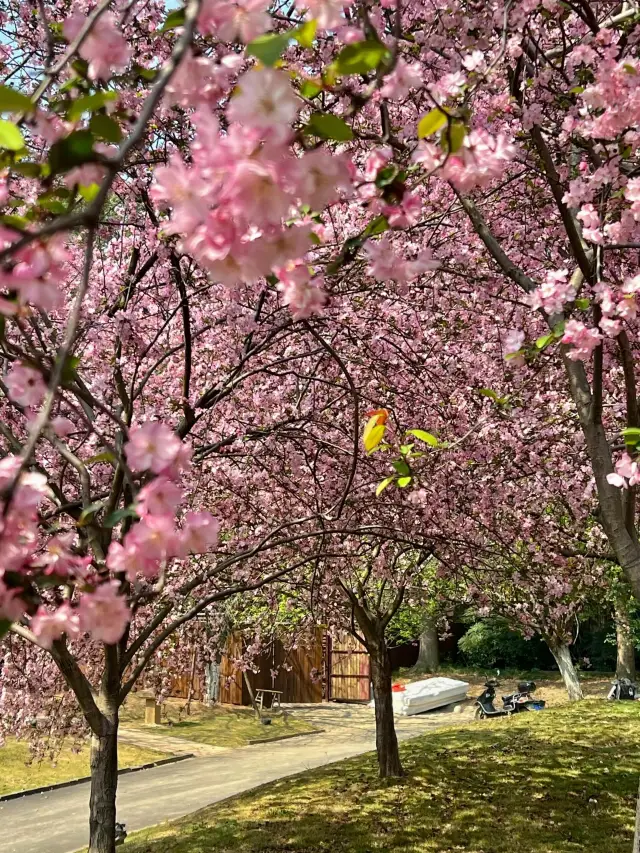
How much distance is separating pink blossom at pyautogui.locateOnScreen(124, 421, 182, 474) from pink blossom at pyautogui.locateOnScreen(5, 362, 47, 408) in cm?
25

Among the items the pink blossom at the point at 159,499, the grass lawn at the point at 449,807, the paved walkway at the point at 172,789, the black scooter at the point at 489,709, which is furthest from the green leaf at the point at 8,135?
the black scooter at the point at 489,709

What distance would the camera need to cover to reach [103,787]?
15.8 feet

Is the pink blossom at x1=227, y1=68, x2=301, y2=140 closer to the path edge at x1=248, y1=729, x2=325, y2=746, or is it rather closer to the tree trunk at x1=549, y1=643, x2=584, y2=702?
the path edge at x1=248, y1=729, x2=325, y2=746

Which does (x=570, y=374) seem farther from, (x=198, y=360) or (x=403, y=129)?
(x=198, y=360)

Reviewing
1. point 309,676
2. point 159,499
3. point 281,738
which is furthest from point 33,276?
point 309,676

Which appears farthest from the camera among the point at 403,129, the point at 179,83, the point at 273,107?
the point at 403,129

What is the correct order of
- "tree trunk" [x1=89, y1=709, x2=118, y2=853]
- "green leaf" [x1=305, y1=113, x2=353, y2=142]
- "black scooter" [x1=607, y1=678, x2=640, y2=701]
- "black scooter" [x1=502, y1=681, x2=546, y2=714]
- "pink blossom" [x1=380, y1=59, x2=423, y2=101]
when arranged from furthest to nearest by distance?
"black scooter" [x1=607, y1=678, x2=640, y2=701]
"black scooter" [x1=502, y1=681, x2=546, y2=714]
"tree trunk" [x1=89, y1=709, x2=118, y2=853]
"pink blossom" [x1=380, y1=59, x2=423, y2=101]
"green leaf" [x1=305, y1=113, x2=353, y2=142]

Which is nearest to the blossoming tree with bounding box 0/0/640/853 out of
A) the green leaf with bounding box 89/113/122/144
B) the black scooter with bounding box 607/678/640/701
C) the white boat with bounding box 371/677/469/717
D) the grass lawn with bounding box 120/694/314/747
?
the green leaf with bounding box 89/113/122/144

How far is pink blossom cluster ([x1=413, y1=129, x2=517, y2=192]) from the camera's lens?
1566 mm

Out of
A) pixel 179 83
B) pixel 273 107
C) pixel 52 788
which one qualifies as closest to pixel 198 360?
pixel 179 83

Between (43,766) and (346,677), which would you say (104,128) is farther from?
(346,677)

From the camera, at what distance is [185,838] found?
21.6ft

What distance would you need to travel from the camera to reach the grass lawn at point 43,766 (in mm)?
9953

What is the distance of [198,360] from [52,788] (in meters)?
6.73
